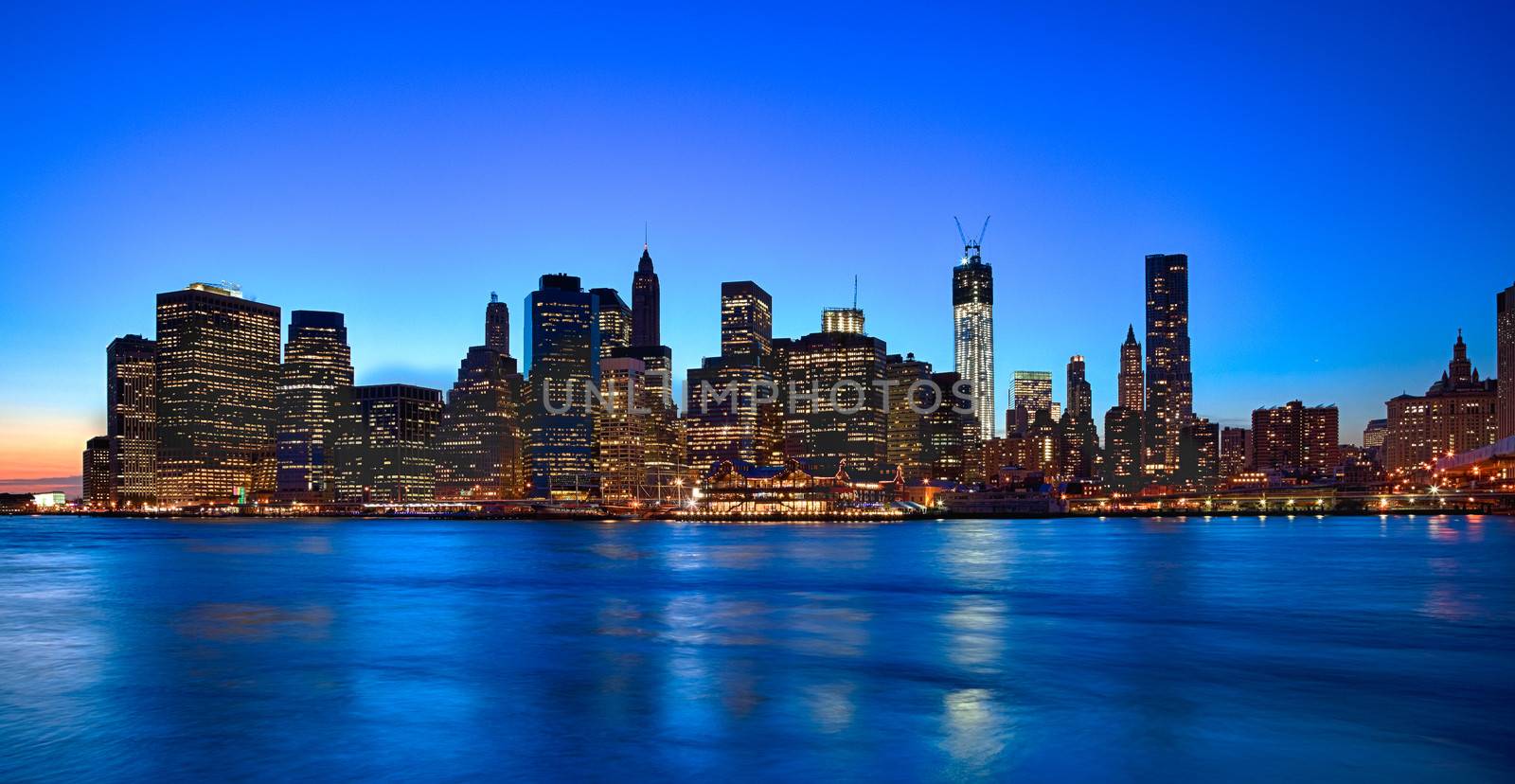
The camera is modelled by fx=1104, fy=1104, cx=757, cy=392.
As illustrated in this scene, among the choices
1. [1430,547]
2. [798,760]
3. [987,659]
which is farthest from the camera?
[1430,547]

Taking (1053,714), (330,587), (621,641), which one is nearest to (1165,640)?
(1053,714)

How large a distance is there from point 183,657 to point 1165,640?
31604 millimetres

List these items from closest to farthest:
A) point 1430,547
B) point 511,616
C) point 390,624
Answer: point 390,624
point 511,616
point 1430,547

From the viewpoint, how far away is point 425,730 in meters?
23.8

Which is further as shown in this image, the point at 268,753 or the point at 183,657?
the point at 183,657

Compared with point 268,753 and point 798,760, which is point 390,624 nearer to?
point 268,753

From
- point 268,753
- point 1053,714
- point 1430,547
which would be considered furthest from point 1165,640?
point 1430,547

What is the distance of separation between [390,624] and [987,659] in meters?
23.3

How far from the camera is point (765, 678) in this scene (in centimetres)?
3009

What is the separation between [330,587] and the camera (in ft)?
200

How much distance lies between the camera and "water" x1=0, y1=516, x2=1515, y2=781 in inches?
834

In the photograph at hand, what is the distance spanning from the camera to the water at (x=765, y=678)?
21.2 m

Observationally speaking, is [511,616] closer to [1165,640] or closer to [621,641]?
[621,641]

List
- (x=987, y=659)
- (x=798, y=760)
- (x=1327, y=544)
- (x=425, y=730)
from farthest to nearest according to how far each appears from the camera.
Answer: (x=1327, y=544) → (x=987, y=659) → (x=425, y=730) → (x=798, y=760)
